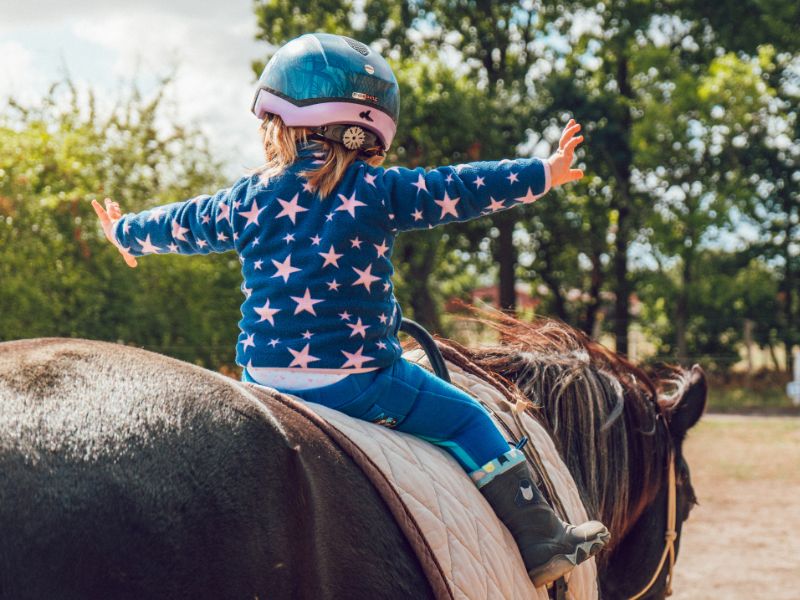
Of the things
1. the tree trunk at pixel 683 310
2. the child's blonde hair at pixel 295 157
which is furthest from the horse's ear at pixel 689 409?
the tree trunk at pixel 683 310

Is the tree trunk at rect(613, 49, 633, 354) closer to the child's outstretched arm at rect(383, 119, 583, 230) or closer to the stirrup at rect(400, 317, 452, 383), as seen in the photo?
the stirrup at rect(400, 317, 452, 383)

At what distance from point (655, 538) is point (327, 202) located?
1.83 m

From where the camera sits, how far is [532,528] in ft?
6.64

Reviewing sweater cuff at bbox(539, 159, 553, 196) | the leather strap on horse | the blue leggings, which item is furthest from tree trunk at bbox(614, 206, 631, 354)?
the leather strap on horse

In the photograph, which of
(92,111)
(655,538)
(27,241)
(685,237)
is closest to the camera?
(655,538)

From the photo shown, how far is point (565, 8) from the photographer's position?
2330cm

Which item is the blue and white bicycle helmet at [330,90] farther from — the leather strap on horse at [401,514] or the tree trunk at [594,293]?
the tree trunk at [594,293]

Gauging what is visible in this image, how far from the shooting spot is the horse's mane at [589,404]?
274 cm

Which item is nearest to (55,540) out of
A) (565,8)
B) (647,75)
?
(647,75)

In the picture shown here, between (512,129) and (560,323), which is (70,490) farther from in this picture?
(512,129)

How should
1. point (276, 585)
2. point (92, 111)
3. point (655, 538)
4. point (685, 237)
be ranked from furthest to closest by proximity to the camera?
point (685, 237)
point (92, 111)
point (655, 538)
point (276, 585)

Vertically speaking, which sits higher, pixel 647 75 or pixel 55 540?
pixel 647 75

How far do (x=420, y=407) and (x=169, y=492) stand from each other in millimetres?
741

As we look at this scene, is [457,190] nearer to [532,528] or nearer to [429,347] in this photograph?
[429,347]
